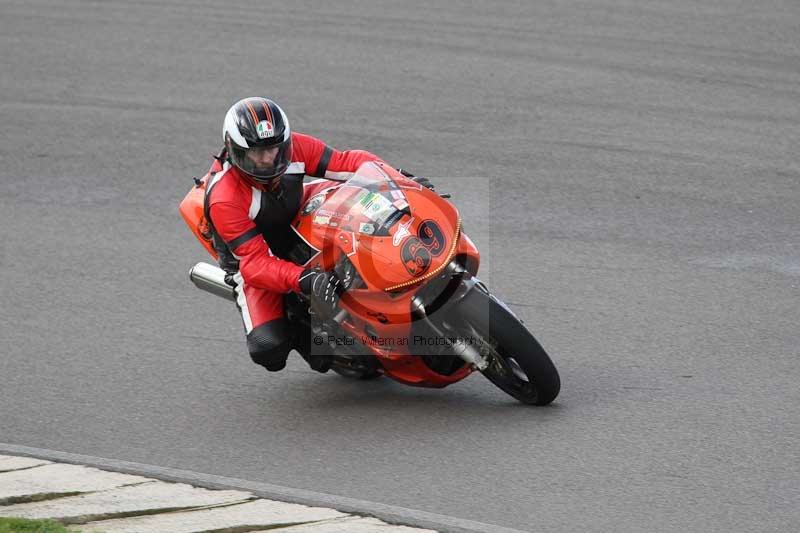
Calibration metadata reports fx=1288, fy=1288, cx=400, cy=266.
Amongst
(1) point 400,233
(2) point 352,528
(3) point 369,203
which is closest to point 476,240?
(3) point 369,203

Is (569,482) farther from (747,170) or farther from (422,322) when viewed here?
(747,170)

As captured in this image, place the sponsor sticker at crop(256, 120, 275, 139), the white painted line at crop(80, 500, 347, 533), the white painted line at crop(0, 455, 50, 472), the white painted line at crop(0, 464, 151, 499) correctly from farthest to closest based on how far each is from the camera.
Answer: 1. the sponsor sticker at crop(256, 120, 275, 139)
2. the white painted line at crop(0, 455, 50, 472)
3. the white painted line at crop(0, 464, 151, 499)
4. the white painted line at crop(80, 500, 347, 533)

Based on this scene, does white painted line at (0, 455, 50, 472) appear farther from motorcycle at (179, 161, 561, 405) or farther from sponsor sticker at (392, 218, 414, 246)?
sponsor sticker at (392, 218, 414, 246)

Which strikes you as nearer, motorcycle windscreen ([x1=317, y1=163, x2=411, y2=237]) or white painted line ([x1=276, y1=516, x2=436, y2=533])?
white painted line ([x1=276, y1=516, x2=436, y2=533])

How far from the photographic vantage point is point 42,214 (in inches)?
388

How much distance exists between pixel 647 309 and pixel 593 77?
16.8ft

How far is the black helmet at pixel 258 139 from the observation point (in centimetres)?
628

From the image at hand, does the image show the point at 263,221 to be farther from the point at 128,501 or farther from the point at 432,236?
the point at 128,501

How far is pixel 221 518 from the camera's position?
5.16 metres

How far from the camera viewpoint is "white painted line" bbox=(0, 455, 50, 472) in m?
5.73

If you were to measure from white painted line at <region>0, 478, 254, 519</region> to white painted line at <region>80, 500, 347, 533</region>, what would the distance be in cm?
10

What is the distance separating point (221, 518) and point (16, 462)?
1213mm

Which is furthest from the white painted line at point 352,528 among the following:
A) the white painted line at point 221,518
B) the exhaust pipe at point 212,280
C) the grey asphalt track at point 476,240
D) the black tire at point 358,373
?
the exhaust pipe at point 212,280

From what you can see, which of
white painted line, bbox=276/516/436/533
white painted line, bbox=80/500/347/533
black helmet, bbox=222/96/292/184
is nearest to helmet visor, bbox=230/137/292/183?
black helmet, bbox=222/96/292/184
